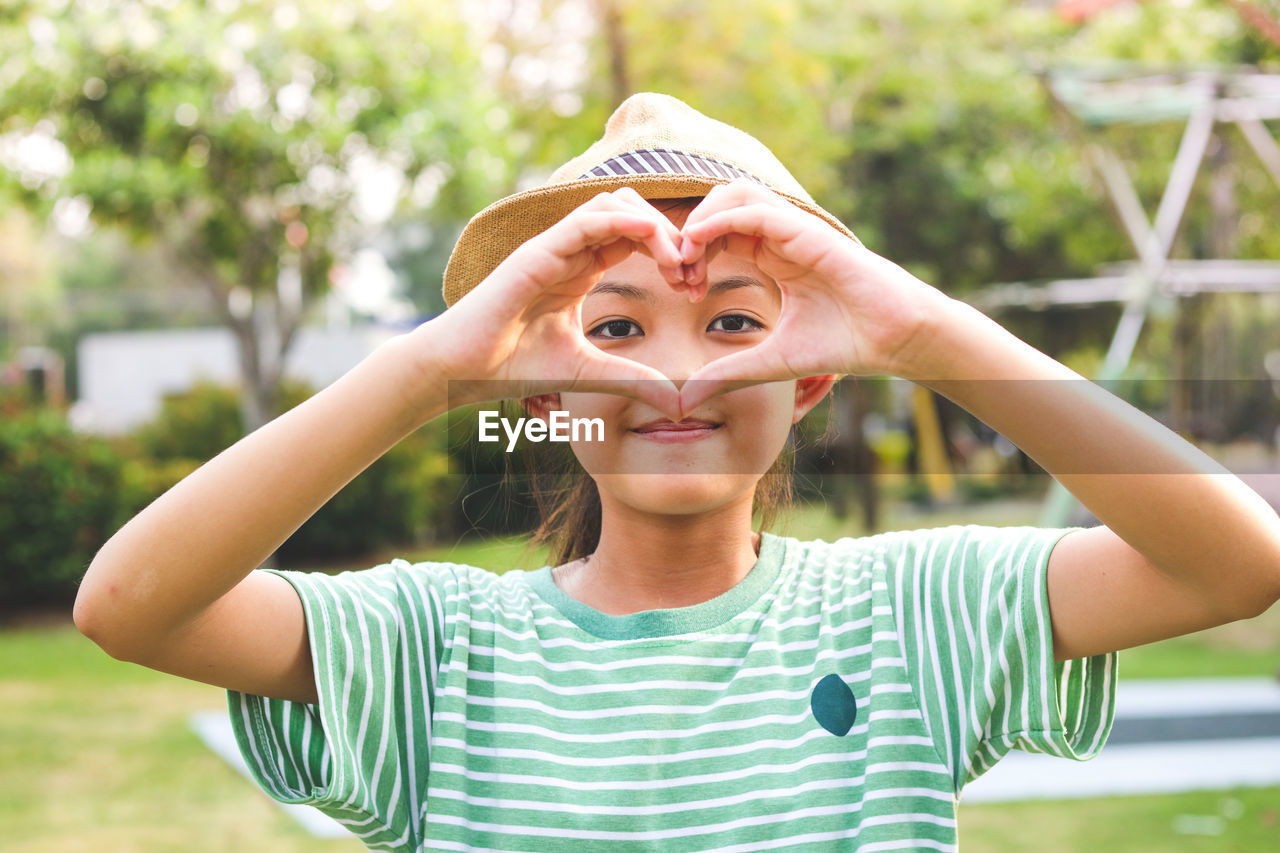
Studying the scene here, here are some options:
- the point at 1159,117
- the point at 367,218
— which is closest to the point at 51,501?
the point at 367,218

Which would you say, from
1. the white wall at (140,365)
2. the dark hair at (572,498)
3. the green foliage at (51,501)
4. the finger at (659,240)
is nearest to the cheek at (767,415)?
the finger at (659,240)

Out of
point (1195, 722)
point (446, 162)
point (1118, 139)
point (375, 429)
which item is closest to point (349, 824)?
point (375, 429)

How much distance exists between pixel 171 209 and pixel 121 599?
24.5 feet

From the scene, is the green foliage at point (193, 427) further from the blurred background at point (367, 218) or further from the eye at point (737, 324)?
the eye at point (737, 324)

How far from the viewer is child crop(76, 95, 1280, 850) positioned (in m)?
1.30

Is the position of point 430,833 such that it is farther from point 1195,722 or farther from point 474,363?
point 1195,722

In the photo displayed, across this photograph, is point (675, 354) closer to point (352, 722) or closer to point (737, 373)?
point (737, 373)

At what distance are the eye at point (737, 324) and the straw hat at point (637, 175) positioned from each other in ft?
0.54

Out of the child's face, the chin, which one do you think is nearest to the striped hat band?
the child's face

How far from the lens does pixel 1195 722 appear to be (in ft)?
17.0

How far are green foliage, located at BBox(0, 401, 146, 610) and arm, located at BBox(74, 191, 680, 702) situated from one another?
24.5 feet

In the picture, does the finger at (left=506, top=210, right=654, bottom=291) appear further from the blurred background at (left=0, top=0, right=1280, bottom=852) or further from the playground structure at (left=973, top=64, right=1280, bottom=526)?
the playground structure at (left=973, top=64, right=1280, bottom=526)

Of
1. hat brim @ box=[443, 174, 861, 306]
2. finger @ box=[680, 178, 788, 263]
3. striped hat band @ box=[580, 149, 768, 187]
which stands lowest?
finger @ box=[680, 178, 788, 263]

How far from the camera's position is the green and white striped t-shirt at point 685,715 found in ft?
4.65
